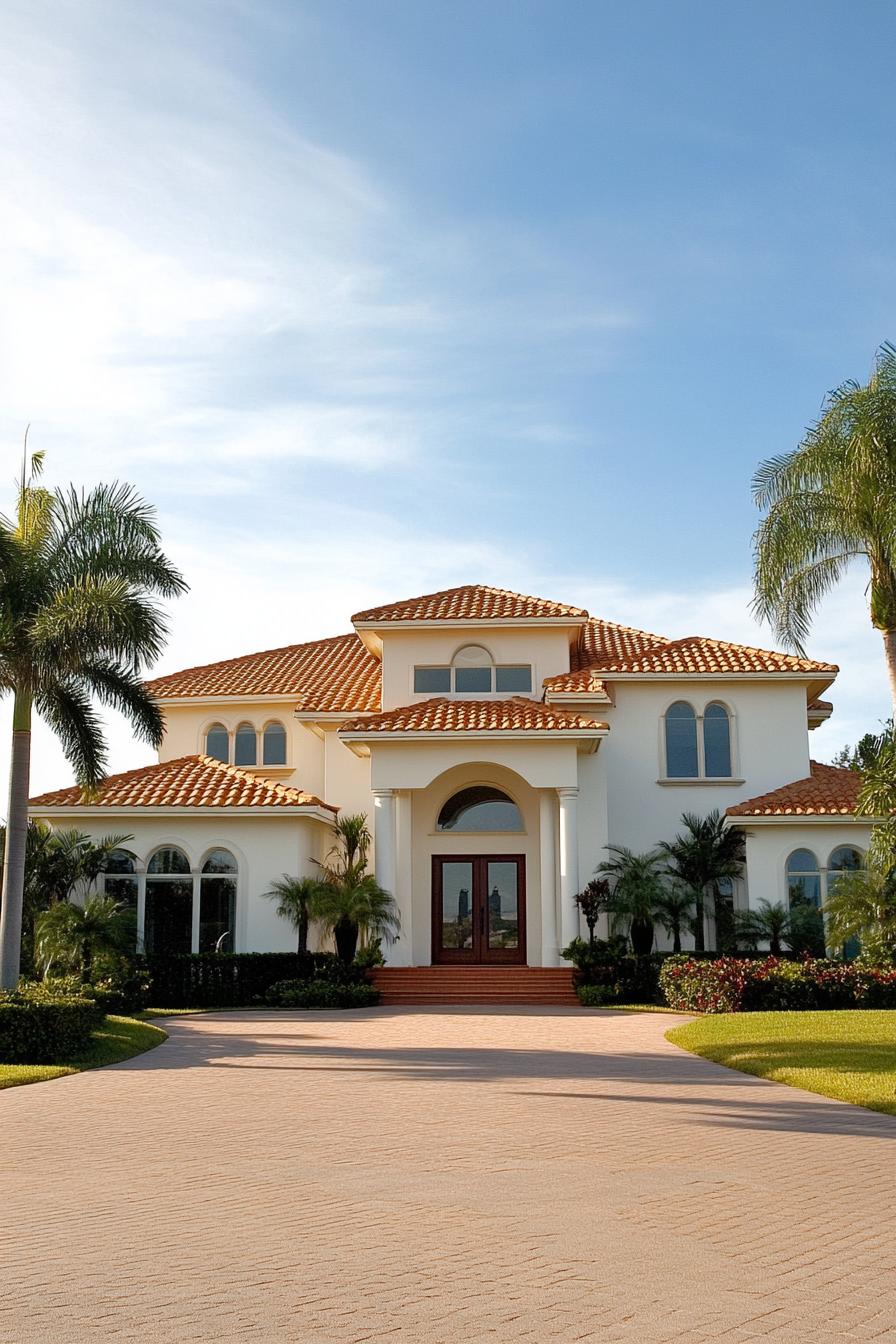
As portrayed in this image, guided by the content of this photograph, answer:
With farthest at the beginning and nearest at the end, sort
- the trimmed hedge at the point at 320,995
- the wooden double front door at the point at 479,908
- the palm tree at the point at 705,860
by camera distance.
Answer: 1. the wooden double front door at the point at 479,908
2. the palm tree at the point at 705,860
3. the trimmed hedge at the point at 320,995

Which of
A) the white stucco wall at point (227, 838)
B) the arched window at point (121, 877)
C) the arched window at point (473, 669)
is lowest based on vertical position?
the arched window at point (121, 877)

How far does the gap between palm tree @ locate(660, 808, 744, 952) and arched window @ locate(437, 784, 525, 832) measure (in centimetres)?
374

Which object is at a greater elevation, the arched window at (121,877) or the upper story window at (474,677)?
the upper story window at (474,677)

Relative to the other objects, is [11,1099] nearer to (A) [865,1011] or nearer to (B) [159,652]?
(B) [159,652]

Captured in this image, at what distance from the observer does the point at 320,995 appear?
25969 mm

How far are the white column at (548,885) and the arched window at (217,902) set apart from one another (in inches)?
266

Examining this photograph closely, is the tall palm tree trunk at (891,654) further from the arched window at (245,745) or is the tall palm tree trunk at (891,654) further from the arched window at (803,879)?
the arched window at (245,745)

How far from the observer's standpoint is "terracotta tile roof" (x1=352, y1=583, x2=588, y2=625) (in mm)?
31969

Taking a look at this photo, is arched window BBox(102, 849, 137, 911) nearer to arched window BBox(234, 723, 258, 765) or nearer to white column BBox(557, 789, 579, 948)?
arched window BBox(234, 723, 258, 765)

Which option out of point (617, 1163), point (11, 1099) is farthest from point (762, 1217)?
point (11, 1099)

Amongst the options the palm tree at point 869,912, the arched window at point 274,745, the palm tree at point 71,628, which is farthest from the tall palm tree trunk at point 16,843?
the palm tree at point 869,912

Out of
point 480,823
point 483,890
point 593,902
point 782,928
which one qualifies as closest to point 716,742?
point 782,928

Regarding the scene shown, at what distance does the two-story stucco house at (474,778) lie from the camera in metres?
28.5

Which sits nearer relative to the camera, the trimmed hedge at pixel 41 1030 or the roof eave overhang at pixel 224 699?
the trimmed hedge at pixel 41 1030
